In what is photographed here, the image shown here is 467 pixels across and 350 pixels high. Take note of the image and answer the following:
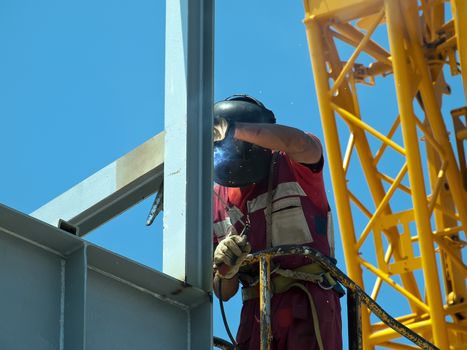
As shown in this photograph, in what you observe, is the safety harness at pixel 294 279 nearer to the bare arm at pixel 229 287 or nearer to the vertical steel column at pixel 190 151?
the bare arm at pixel 229 287

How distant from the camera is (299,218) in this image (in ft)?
23.7

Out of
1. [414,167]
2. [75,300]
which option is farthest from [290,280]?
[414,167]

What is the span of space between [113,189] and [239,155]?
1.93 m

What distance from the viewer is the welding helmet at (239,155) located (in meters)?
7.32

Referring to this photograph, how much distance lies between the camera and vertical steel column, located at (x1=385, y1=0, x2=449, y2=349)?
1347 cm

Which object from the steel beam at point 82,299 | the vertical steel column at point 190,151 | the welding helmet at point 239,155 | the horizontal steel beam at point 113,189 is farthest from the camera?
the welding helmet at point 239,155

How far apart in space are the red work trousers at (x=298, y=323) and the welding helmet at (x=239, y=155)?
68cm

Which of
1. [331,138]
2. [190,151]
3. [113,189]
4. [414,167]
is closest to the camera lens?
[190,151]

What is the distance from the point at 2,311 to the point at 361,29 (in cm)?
1072

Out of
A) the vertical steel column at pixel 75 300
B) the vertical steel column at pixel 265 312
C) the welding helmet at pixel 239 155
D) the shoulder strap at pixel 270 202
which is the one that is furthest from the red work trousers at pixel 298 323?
the vertical steel column at pixel 75 300

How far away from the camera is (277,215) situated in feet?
23.8

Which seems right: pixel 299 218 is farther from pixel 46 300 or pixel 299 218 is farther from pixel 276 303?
pixel 46 300

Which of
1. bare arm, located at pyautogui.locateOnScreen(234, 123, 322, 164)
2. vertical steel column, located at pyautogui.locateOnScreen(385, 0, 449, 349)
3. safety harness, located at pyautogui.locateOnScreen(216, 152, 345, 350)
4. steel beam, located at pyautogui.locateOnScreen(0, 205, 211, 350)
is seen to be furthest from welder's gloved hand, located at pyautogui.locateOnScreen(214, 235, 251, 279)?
vertical steel column, located at pyautogui.locateOnScreen(385, 0, 449, 349)

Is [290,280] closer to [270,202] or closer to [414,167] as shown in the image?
[270,202]
